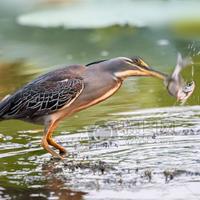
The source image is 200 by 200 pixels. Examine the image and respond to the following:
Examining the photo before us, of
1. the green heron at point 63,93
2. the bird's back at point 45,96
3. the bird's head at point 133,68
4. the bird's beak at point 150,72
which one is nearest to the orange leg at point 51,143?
the green heron at point 63,93

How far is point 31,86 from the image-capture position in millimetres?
8258

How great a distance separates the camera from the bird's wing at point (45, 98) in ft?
26.6

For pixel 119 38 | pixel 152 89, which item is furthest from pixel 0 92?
pixel 119 38

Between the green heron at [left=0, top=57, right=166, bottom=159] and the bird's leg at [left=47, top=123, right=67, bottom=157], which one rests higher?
the green heron at [left=0, top=57, right=166, bottom=159]

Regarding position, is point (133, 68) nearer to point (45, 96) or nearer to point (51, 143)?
point (45, 96)

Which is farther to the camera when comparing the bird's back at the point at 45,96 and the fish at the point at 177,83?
the bird's back at the point at 45,96

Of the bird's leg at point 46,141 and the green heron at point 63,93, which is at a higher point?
the green heron at point 63,93

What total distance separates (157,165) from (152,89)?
3.24m

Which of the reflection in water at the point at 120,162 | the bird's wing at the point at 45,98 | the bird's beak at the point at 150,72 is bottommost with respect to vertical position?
the reflection in water at the point at 120,162

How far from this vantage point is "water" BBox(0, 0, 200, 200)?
274 inches

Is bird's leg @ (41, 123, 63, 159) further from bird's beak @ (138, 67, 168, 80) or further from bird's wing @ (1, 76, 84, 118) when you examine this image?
bird's beak @ (138, 67, 168, 80)

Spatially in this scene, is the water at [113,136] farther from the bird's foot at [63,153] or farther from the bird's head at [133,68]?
the bird's head at [133,68]

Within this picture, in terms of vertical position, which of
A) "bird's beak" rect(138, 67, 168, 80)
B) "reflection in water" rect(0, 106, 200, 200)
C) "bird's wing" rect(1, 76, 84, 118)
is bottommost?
"reflection in water" rect(0, 106, 200, 200)

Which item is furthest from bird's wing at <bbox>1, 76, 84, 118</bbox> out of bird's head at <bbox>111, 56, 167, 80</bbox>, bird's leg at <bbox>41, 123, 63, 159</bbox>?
bird's head at <bbox>111, 56, 167, 80</bbox>
